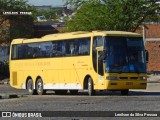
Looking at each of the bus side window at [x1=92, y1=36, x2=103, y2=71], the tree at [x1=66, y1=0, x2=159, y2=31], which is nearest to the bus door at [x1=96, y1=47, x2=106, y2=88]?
the bus side window at [x1=92, y1=36, x2=103, y2=71]

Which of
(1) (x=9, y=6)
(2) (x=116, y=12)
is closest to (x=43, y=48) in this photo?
(2) (x=116, y=12)

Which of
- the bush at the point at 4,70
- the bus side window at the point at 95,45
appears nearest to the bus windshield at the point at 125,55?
the bus side window at the point at 95,45

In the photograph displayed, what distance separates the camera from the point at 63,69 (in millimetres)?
33219

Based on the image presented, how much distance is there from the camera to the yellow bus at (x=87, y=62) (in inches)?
1193

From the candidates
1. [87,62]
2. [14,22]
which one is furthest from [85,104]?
[14,22]

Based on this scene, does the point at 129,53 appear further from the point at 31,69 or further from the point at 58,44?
the point at 31,69

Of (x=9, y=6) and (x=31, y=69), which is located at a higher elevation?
(x=9, y=6)

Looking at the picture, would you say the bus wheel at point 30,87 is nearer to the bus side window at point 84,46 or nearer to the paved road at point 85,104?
the bus side window at point 84,46

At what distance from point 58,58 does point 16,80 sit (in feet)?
15.8

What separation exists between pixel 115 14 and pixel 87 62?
21.6 metres

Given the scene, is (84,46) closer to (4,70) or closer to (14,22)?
(4,70)

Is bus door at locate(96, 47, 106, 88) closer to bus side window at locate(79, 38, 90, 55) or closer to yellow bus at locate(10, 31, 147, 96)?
yellow bus at locate(10, 31, 147, 96)

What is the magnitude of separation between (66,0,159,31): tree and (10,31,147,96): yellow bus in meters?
17.1

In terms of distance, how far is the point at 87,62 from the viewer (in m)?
31.2
